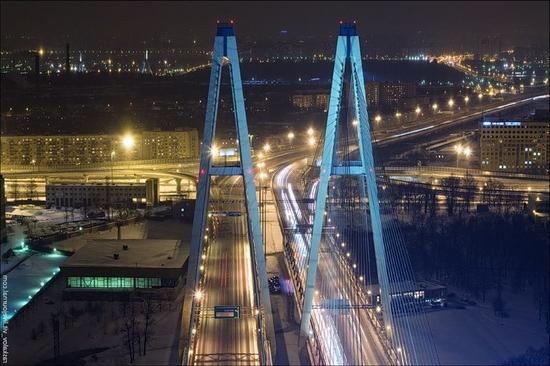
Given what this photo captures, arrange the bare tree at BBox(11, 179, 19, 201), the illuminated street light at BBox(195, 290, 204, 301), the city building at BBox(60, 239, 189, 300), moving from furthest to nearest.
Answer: the bare tree at BBox(11, 179, 19, 201) < the city building at BBox(60, 239, 189, 300) < the illuminated street light at BBox(195, 290, 204, 301)

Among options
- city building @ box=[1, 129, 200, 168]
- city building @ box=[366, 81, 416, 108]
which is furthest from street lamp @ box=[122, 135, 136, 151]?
city building @ box=[366, 81, 416, 108]

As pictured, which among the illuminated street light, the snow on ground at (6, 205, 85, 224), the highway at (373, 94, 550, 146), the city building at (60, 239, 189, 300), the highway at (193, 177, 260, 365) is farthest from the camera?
the highway at (373, 94, 550, 146)

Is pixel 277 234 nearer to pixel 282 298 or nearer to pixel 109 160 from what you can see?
pixel 282 298

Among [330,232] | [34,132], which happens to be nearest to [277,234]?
[330,232]

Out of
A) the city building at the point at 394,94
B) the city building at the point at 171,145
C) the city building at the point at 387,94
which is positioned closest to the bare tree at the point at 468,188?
the city building at the point at 171,145

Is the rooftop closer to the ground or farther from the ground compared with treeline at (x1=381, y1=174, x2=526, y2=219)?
closer to the ground

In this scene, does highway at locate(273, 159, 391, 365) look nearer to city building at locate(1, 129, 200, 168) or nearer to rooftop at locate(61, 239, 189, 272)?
rooftop at locate(61, 239, 189, 272)
